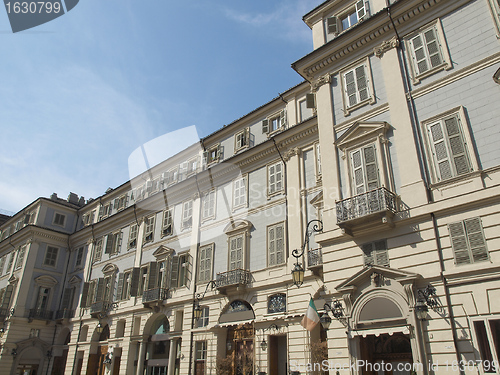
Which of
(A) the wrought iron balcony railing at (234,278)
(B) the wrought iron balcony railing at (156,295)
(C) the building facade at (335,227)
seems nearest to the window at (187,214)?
(C) the building facade at (335,227)

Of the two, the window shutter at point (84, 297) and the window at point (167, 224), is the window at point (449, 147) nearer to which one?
the window at point (167, 224)

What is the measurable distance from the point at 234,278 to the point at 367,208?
371 inches

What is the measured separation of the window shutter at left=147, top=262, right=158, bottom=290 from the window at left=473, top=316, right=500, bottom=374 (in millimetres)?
19214

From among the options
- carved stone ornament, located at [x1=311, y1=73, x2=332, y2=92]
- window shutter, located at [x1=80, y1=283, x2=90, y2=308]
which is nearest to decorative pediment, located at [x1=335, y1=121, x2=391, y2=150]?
carved stone ornament, located at [x1=311, y1=73, x2=332, y2=92]

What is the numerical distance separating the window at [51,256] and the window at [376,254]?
30.9 m

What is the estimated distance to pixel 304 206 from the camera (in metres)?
19.4

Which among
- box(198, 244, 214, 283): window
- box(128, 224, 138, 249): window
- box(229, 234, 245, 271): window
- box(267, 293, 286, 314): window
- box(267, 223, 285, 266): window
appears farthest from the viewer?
box(128, 224, 138, 249): window

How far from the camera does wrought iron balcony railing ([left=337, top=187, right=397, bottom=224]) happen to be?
12.7m

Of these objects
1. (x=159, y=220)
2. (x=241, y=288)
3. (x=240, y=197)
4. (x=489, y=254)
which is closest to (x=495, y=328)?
(x=489, y=254)

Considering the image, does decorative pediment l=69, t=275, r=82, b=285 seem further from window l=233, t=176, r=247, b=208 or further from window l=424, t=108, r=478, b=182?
window l=424, t=108, r=478, b=182

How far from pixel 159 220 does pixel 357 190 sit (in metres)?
17.3

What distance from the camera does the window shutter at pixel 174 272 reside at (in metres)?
24.3

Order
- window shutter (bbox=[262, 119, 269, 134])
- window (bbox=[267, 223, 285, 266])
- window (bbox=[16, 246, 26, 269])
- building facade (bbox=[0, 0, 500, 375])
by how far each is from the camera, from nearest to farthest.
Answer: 1. building facade (bbox=[0, 0, 500, 375])
2. window (bbox=[267, 223, 285, 266])
3. window shutter (bbox=[262, 119, 269, 134])
4. window (bbox=[16, 246, 26, 269])

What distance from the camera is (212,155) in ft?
87.5
